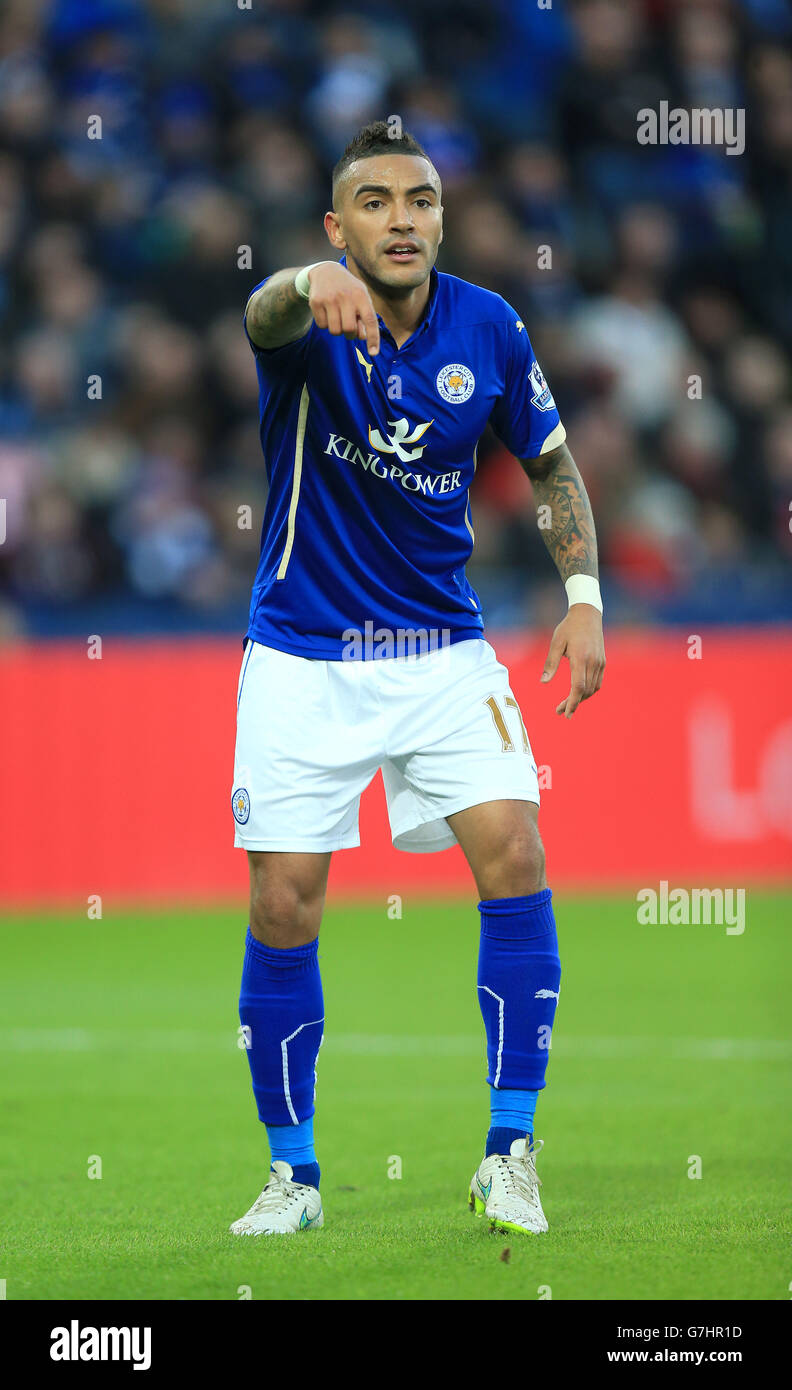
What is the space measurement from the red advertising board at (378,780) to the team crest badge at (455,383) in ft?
17.3

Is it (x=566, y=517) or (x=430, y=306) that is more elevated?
(x=430, y=306)

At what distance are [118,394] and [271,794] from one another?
25.5 feet

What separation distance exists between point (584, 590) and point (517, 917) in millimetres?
722

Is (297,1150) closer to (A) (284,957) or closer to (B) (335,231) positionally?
(A) (284,957)

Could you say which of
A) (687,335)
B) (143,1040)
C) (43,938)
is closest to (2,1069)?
(143,1040)


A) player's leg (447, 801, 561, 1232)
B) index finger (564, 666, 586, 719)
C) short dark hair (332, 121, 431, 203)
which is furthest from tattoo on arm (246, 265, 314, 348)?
player's leg (447, 801, 561, 1232)

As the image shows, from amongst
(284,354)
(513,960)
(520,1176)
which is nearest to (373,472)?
(284,354)

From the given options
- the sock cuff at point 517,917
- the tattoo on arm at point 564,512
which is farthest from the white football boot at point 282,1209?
the tattoo on arm at point 564,512

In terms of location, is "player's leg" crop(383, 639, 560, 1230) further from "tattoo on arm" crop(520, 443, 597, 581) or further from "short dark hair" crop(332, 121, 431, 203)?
"short dark hair" crop(332, 121, 431, 203)

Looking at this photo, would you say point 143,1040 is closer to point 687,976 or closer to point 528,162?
point 687,976

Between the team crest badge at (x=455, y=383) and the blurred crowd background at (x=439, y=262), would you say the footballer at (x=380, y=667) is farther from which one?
the blurred crowd background at (x=439, y=262)

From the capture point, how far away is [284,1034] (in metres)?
3.73

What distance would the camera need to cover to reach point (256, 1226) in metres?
3.54

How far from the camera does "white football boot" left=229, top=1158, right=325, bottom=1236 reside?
11.6 ft
